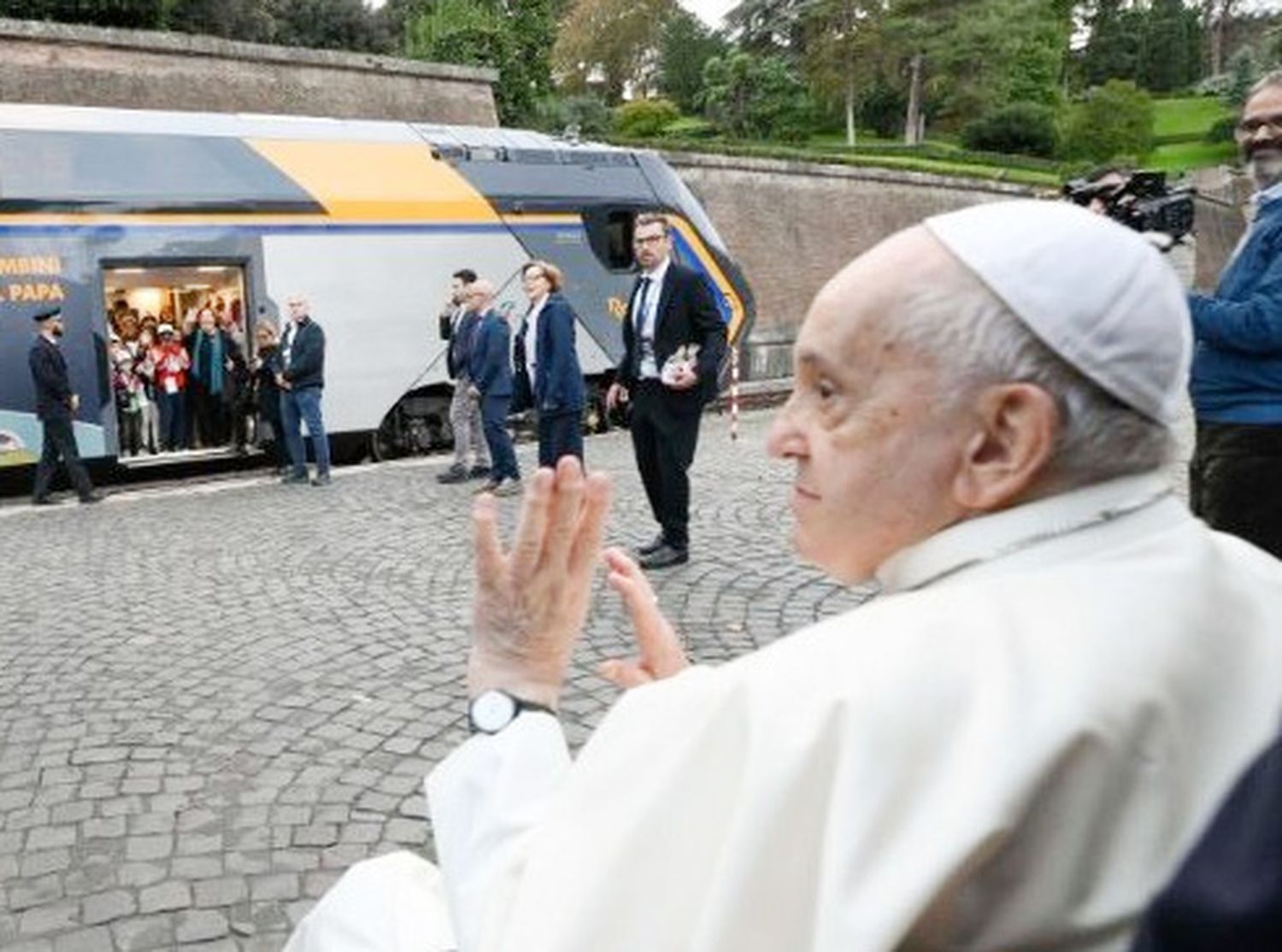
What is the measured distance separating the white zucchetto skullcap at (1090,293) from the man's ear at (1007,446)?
0.06 metres

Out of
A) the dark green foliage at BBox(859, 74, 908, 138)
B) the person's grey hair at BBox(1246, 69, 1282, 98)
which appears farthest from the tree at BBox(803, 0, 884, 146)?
the person's grey hair at BBox(1246, 69, 1282, 98)

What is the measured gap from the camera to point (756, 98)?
45875 millimetres

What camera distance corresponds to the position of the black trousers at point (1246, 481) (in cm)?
327

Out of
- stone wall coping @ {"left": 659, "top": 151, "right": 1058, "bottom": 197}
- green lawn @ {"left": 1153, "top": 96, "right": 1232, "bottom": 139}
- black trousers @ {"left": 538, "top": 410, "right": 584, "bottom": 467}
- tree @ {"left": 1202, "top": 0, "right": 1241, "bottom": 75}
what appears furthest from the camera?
tree @ {"left": 1202, "top": 0, "right": 1241, "bottom": 75}

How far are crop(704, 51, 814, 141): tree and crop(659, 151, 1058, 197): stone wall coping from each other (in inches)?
545

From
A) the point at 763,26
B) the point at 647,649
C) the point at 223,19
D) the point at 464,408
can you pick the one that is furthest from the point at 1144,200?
the point at 763,26

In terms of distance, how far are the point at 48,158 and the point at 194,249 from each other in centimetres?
150

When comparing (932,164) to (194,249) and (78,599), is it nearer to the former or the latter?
(194,249)

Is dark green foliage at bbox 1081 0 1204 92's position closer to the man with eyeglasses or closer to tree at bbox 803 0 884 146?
tree at bbox 803 0 884 146

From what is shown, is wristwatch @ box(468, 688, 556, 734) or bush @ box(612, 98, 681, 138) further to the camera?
bush @ box(612, 98, 681, 138)

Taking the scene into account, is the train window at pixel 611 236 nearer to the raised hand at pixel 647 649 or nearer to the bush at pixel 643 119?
the raised hand at pixel 647 649

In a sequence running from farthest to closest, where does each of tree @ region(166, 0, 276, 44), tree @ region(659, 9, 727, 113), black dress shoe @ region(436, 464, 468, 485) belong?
tree @ region(659, 9, 727, 113)
tree @ region(166, 0, 276, 44)
black dress shoe @ region(436, 464, 468, 485)

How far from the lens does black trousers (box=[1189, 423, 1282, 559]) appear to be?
3.27 meters

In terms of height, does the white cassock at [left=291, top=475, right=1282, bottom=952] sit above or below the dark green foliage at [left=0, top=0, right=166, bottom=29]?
below
